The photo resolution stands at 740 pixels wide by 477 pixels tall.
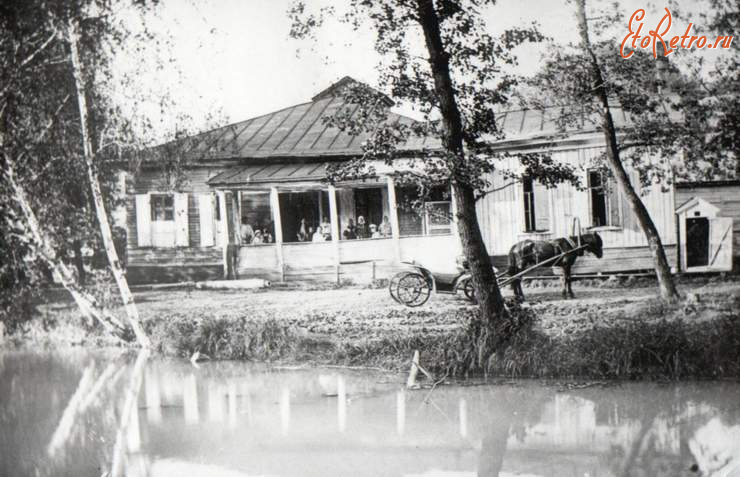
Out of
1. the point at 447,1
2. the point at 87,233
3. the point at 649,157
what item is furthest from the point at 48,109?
the point at 649,157

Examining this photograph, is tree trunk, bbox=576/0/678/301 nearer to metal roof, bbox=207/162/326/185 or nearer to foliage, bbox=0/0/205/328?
metal roof, bbox=207/162/326/185

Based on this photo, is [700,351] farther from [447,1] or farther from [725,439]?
[447,1]

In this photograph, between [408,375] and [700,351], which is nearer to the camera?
[700,351]

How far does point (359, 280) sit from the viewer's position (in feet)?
17.0

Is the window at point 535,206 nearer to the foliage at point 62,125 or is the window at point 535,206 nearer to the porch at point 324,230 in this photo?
the porch at point 324,230

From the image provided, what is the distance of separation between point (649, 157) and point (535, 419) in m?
2.13

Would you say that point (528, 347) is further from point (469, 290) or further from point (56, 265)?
point (56, 265)

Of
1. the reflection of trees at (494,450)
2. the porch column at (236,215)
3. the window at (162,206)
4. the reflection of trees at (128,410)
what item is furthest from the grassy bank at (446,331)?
the reflection of trees at (494,450)

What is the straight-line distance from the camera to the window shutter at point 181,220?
534 centimetres

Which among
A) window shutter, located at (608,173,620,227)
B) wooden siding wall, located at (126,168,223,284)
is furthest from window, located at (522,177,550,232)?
wooden siding wall, located at (126,168,223,284)

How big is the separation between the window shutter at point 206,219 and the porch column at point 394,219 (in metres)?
1.52

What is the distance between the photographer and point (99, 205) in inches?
191

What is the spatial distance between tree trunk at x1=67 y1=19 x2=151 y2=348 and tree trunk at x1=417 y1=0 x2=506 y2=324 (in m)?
2.71

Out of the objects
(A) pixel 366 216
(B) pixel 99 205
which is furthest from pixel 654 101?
(B) pixel 99 205
